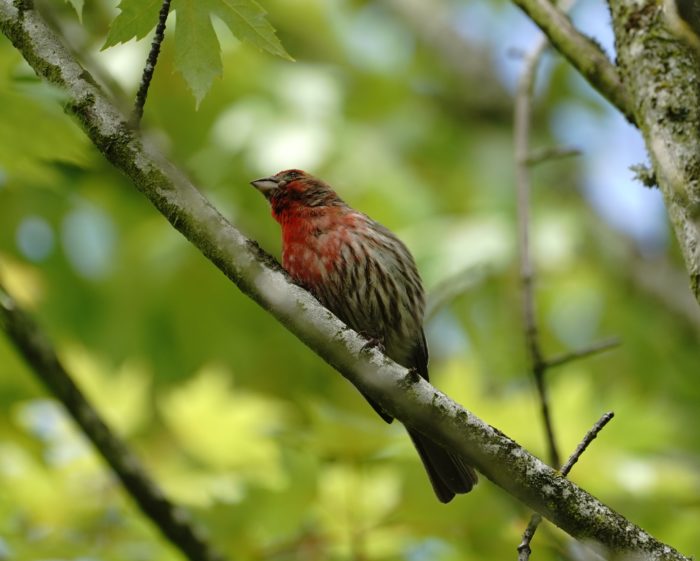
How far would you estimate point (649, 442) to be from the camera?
5367 mm

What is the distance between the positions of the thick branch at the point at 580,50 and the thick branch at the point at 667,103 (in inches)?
4.6

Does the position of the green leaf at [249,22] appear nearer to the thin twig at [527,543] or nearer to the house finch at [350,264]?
the thin twig at [527,543]

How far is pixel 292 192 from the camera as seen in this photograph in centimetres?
598

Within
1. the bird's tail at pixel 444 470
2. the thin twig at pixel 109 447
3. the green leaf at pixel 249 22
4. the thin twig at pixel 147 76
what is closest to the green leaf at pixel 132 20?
the thin twig at pixel 147 76

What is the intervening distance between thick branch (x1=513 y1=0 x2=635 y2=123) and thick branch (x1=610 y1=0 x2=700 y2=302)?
0.38 feet

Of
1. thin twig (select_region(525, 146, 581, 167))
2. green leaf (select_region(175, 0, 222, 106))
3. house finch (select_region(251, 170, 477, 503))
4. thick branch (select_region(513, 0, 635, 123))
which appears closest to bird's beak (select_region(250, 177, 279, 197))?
house finch (select_region(251, 170, 477, 503))

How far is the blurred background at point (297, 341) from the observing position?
4879mm

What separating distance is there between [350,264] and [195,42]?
8.63 feet

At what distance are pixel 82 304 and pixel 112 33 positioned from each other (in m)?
5.27

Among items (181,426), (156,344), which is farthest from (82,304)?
(181,426)

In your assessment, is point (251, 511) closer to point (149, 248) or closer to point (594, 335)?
point (149, 248)

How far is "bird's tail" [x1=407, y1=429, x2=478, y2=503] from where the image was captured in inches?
195

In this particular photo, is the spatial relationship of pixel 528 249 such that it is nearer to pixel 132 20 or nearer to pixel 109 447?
pixel 132 20

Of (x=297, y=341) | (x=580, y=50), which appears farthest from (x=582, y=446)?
(x=297, y=341)
